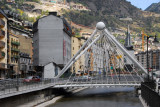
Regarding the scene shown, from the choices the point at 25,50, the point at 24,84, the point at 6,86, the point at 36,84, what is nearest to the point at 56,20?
the point at 25,50

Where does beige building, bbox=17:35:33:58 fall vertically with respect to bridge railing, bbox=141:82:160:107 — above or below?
above

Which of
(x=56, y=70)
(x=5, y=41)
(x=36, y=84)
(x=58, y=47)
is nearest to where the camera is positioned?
(x=36, y=84)

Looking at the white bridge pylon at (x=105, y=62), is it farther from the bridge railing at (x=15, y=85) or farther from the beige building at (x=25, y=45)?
the beige building at (x=25, y=45)

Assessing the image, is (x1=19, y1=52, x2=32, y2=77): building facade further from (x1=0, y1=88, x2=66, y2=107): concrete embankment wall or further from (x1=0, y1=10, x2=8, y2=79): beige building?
(x1=0, y1=88, x2=66, y2=107): concrete embankment wall

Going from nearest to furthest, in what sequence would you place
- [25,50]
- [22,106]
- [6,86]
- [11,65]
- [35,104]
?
[6,86], [22,106], [35,104], [11,65], [25,50]

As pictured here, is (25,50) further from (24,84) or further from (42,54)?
(24,84)

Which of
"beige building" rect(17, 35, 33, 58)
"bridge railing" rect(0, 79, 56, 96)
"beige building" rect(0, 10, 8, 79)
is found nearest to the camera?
"bridge railing" rect(0, 79, 56, 96)

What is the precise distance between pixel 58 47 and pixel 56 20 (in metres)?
8.04

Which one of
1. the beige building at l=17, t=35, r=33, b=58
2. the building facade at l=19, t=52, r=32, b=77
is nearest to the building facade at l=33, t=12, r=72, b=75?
the building facade at l=19, t=52, r=32, b=77

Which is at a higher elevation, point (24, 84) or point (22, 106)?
point (24, 84)

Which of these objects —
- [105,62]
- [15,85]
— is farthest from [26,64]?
[15,85]

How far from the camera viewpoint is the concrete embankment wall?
34631mm

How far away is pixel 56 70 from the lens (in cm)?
8038

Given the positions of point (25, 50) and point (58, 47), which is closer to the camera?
point (58, 47)
